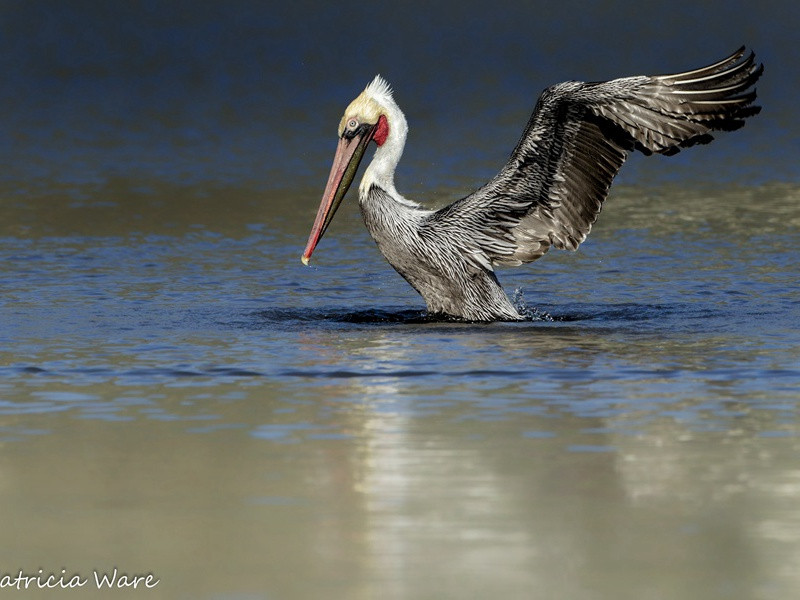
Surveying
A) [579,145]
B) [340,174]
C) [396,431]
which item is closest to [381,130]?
[340,174]

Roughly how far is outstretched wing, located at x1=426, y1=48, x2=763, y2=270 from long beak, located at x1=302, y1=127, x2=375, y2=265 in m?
0.71

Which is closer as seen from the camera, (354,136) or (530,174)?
(530,174)

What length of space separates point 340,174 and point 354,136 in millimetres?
232

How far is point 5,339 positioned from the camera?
28.1 ft

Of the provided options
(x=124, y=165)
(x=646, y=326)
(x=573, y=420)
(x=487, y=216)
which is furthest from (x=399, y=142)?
(x=124, y=165)

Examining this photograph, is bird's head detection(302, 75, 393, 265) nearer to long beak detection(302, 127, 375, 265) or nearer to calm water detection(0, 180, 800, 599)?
long beak detection(302, 127, 375, 265)

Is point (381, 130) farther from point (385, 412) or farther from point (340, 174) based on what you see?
point (385, 412)

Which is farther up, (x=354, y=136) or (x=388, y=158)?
(x=354, y=136)

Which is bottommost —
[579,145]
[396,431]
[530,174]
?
[396,431]

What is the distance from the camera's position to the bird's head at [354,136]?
32.5 ft

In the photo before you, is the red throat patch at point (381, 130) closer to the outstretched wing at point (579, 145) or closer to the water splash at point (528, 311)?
the outstretched wing at point (579, 145)

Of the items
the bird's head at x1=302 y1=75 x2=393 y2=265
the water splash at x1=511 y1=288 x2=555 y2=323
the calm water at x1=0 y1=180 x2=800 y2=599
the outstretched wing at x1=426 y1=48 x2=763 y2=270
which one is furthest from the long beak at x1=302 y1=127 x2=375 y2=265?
the water splash at x1=511 y1=288 x2=555 y2=323

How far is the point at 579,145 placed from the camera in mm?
9336

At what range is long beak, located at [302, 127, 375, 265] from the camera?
10.0 meters
